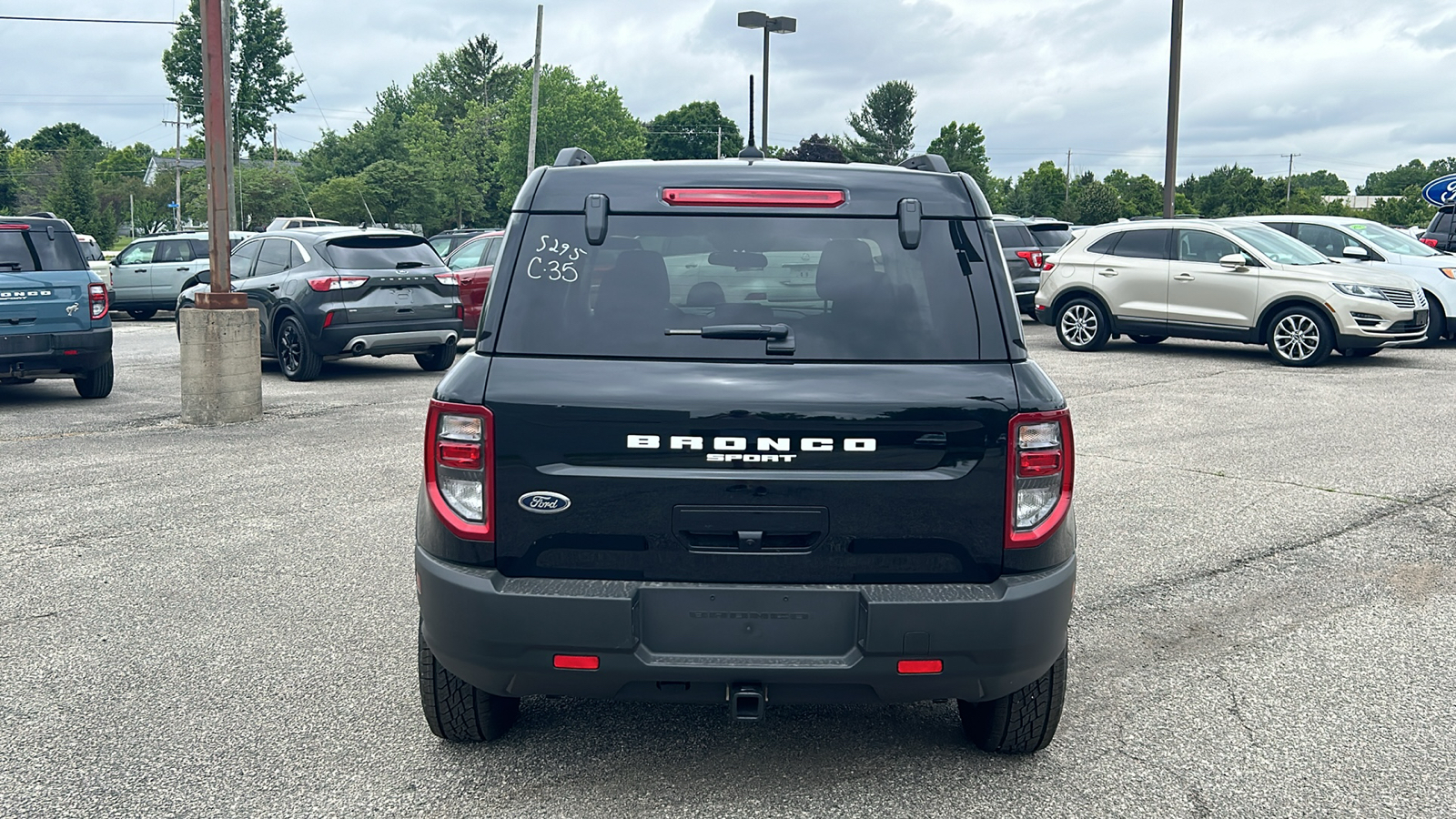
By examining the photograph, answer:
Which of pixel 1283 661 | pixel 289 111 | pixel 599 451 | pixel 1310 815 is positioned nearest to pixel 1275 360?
pixel 1283 661

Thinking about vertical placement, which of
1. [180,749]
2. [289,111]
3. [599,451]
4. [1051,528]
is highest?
[289,111]

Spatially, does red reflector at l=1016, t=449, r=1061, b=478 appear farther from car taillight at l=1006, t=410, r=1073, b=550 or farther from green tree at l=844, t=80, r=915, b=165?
green tree at l=844, t=80, r=915, b=165

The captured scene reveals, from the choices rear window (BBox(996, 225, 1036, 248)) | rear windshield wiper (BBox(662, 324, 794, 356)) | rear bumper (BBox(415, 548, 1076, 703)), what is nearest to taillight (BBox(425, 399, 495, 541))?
rear bumper (BBox(415, 548, 1076, 703))

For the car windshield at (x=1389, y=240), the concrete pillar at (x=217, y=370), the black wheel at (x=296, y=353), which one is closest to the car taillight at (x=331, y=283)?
the black wheel at (x=296, y=353)

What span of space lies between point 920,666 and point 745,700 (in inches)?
17.9

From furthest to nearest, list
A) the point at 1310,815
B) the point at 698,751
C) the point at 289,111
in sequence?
1. the point at 289,111
2. the point at 698,751
3. the point at 1310,815

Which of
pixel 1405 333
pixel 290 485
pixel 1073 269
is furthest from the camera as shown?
pixel 1073 269

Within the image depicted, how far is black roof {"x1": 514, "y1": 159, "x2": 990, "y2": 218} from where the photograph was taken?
3.44m

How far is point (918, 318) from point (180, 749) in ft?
8.53

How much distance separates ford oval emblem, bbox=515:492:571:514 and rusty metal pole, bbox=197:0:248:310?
28.1 ft

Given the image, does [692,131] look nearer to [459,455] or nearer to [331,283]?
[331,283]

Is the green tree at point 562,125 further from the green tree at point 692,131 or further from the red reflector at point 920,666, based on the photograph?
the red reflector at point 920,666

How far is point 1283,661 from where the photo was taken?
15.6 feet

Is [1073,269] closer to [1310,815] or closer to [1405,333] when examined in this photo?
[1405,333]
